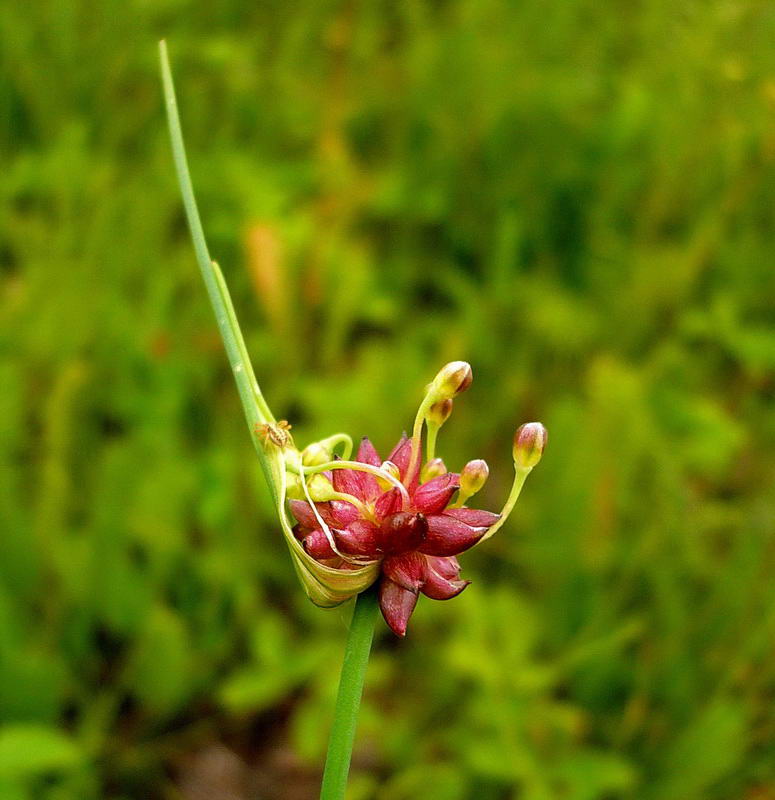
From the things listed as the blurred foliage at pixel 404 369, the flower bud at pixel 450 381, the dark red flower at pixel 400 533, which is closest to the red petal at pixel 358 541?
the dark red flower at pixel 400 533

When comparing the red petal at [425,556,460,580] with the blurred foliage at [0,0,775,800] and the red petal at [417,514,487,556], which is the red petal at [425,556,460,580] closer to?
the red petal at [417,514,487,556]

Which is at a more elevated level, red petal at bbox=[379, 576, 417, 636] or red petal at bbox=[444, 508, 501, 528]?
red petal at bbox=[444, 508, 501, 528]

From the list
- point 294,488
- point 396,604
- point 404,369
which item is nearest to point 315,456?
point 294,488

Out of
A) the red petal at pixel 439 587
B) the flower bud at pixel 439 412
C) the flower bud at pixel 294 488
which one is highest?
the flower bud at pixel 439 412

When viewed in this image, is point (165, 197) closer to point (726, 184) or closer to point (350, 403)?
point (350, 403)

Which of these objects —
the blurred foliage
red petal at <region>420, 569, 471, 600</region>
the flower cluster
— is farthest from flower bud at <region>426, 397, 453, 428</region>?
the blurred foliage

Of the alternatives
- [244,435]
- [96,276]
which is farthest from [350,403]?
[96,276]

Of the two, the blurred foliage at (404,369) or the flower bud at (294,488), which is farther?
the blurred foliage at (404,369)

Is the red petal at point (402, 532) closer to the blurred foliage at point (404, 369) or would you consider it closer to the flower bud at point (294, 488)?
the flower bud at point (294, 488)
